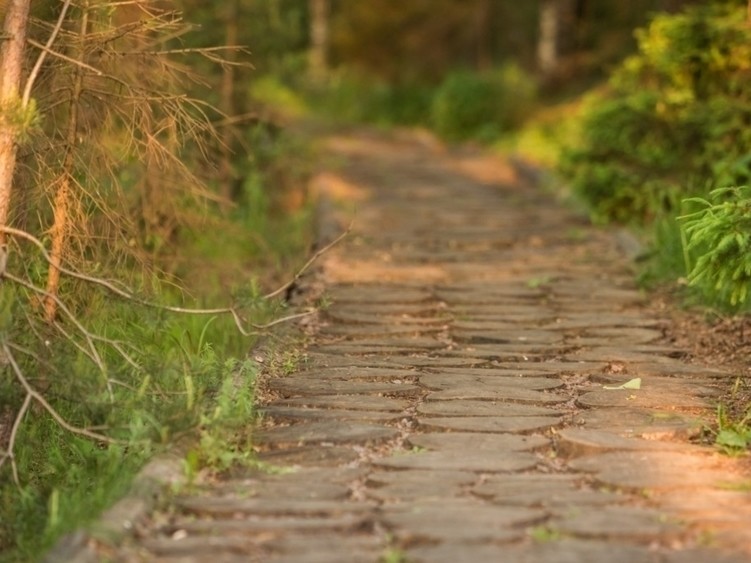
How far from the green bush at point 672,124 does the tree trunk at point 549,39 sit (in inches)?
433

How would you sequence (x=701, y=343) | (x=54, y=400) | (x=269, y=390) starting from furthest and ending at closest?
1. (x=701, y=343)
2. (x=269, y=390)
3. (x=54, y=400)

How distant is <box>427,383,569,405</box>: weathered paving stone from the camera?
18.5ft

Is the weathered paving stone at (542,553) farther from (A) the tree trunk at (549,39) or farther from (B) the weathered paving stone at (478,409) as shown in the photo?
(A) the tree trunk at (549,39)

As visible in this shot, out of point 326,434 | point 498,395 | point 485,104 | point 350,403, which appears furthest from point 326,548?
point 485,104

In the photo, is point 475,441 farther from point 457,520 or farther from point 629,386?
point 629,386

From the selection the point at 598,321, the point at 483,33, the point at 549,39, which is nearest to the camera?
the point at 598,321

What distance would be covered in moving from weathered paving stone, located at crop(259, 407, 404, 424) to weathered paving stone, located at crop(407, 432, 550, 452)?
25cm

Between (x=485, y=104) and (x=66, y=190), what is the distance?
1394cm

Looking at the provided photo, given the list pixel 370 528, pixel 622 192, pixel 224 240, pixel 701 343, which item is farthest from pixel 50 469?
pixel 622 192

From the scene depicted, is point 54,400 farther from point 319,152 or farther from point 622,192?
point 319,152

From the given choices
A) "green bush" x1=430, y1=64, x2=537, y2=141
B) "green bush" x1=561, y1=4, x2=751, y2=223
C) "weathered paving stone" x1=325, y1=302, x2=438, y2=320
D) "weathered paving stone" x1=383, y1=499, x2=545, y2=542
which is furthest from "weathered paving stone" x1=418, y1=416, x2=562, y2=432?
"green bush" x1=430, y1=64, x2=537, y2=141

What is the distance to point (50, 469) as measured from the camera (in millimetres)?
5602

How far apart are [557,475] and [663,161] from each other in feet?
18.6

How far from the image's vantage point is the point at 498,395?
570 centimetres
